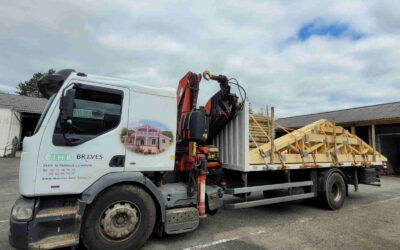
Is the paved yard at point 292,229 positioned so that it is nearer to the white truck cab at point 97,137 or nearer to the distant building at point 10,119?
the white truck cab at point 97,137

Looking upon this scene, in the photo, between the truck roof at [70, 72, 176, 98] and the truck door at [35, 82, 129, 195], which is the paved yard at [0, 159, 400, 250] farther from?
the truck roof at [70, 72, 176, 98]

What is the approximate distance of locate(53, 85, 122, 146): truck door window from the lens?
3436mm

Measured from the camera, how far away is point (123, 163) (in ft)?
12.3

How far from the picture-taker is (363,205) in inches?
286

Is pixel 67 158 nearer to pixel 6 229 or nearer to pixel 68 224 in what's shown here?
pixel 68 224

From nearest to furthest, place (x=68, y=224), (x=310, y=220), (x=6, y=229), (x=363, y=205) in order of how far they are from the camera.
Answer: (x=68, y=224), (x=6, y=229), (x=310, y=220), (x=363, y=205)

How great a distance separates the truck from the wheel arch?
0.05ft

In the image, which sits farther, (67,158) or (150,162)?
(150,162)

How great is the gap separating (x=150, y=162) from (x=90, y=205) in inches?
42.8

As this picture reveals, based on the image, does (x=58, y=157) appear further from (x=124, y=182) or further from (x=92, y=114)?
(x=124, y=182)

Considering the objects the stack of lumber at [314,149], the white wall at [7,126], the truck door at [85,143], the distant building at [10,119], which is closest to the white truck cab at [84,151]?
the truck door at [85,143]

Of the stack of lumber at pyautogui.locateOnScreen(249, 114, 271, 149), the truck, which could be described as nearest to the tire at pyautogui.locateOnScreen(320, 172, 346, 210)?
the truck

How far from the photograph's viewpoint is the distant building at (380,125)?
1529 cm

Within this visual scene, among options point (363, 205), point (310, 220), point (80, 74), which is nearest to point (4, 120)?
point (80, 74)
